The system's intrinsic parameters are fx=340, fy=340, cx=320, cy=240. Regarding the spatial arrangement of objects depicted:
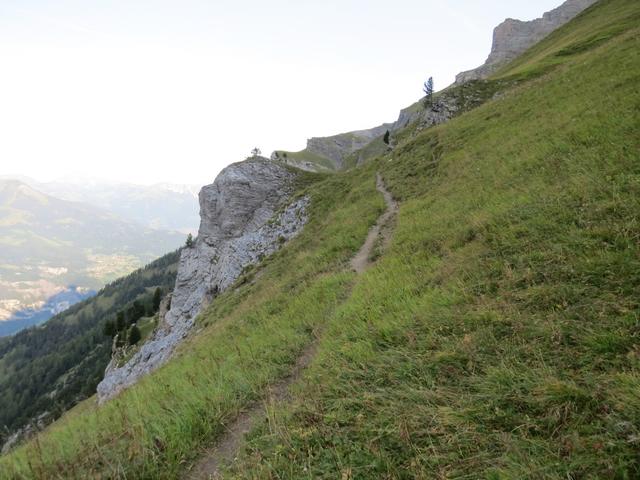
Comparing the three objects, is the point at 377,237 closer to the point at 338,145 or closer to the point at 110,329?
the point at 110,329

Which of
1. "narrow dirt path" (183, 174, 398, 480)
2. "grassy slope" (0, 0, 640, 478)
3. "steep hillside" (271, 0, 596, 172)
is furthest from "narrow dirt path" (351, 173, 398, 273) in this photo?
"steep hillside" (271, 0, 596, 172)

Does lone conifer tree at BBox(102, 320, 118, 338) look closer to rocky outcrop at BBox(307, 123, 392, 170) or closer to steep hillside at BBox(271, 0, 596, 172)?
steep hillside at BBox(271, 0, 596, 172)

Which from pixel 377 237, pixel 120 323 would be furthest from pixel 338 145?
pixel 377 237

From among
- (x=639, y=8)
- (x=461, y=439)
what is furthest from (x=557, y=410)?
(x=639, y=8)

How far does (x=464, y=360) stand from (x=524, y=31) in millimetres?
197524

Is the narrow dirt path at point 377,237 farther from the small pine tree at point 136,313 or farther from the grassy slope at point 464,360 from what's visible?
the small pine tree at point 136,313

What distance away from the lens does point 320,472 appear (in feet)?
14.6

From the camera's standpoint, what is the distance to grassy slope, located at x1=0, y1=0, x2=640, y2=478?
13.0 feet

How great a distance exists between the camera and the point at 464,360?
5.63 meters

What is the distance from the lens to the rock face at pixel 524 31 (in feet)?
→ 452

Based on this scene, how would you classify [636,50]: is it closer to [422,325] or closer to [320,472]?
[422,325]

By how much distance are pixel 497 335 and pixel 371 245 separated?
38.6 ft

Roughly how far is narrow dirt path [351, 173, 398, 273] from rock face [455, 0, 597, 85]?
135493mm

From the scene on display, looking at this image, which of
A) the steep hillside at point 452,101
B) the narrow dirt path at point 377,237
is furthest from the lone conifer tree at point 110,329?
the narrow dirt path at point 377,237
